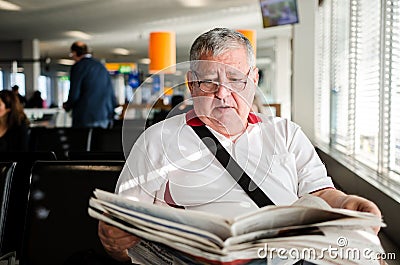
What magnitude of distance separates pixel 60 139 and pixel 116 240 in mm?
2255

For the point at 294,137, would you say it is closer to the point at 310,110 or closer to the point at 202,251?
the point at 202,251

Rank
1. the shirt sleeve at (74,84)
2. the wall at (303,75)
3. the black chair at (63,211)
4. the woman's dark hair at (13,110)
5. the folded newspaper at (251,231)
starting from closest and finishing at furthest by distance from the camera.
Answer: the folded newspaper at (251,231) → the black chair at (63,211) → the woman's dark hair at (13,110) → the wall at (303,75) → the shirt sleeve at (74,84)

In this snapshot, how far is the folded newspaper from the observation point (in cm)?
88

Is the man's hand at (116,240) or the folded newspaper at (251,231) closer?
the folded newspaper at (251,231)

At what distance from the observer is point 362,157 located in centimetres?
392

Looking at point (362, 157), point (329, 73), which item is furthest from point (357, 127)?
point (329, 73)

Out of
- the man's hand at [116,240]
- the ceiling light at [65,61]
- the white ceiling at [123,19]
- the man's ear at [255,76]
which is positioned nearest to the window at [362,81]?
the man's ear at [255,76]

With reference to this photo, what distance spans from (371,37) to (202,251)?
287cm

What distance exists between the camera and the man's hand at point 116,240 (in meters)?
1.19

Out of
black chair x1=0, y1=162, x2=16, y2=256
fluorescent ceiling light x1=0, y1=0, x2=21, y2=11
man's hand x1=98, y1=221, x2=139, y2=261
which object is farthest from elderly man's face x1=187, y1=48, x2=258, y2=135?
fluorescent ceiling light x1=0, y1=0, x2=21, y2=11

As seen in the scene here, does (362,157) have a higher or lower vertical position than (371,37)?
lower

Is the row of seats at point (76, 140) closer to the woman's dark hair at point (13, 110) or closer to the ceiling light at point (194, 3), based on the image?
the woman's dark hair at point (13, 110)

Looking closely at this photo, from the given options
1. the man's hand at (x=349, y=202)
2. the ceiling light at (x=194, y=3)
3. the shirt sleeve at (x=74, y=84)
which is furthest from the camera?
the ceiling light at (x=194, y=3)

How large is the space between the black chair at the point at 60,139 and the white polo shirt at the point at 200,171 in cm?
199
